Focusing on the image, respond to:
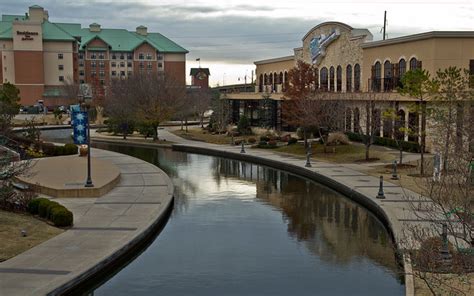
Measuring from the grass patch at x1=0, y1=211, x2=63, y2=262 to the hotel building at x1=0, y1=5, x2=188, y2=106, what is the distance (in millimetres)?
80054

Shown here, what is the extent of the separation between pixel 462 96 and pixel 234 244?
15726 millimetres

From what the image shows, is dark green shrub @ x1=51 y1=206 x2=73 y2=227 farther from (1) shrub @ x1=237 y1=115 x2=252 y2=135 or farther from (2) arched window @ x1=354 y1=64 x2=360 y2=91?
(1) shrub @ x1=237 y1=115 x2=252 y2=135

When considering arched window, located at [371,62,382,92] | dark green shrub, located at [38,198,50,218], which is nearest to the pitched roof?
arched window, located at [371,62,382,92]

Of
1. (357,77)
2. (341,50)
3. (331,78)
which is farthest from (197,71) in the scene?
(357,77)

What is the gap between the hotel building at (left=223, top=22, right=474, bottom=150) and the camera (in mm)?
37312

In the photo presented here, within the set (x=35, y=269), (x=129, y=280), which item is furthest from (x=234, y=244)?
(x=35, y=269)

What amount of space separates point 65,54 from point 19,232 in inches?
3972

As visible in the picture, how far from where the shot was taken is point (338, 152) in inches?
1555

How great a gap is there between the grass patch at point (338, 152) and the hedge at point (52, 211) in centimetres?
2123

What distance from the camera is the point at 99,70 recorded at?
122062mm

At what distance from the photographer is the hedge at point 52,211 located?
59.6ft

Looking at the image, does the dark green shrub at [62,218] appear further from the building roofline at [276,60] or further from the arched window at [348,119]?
the building roofline at [276,60]

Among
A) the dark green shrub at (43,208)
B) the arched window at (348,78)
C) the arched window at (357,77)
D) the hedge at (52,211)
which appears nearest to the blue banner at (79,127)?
the hedge at (52,211)

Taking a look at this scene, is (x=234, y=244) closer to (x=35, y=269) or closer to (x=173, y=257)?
(x=173, y=257)
